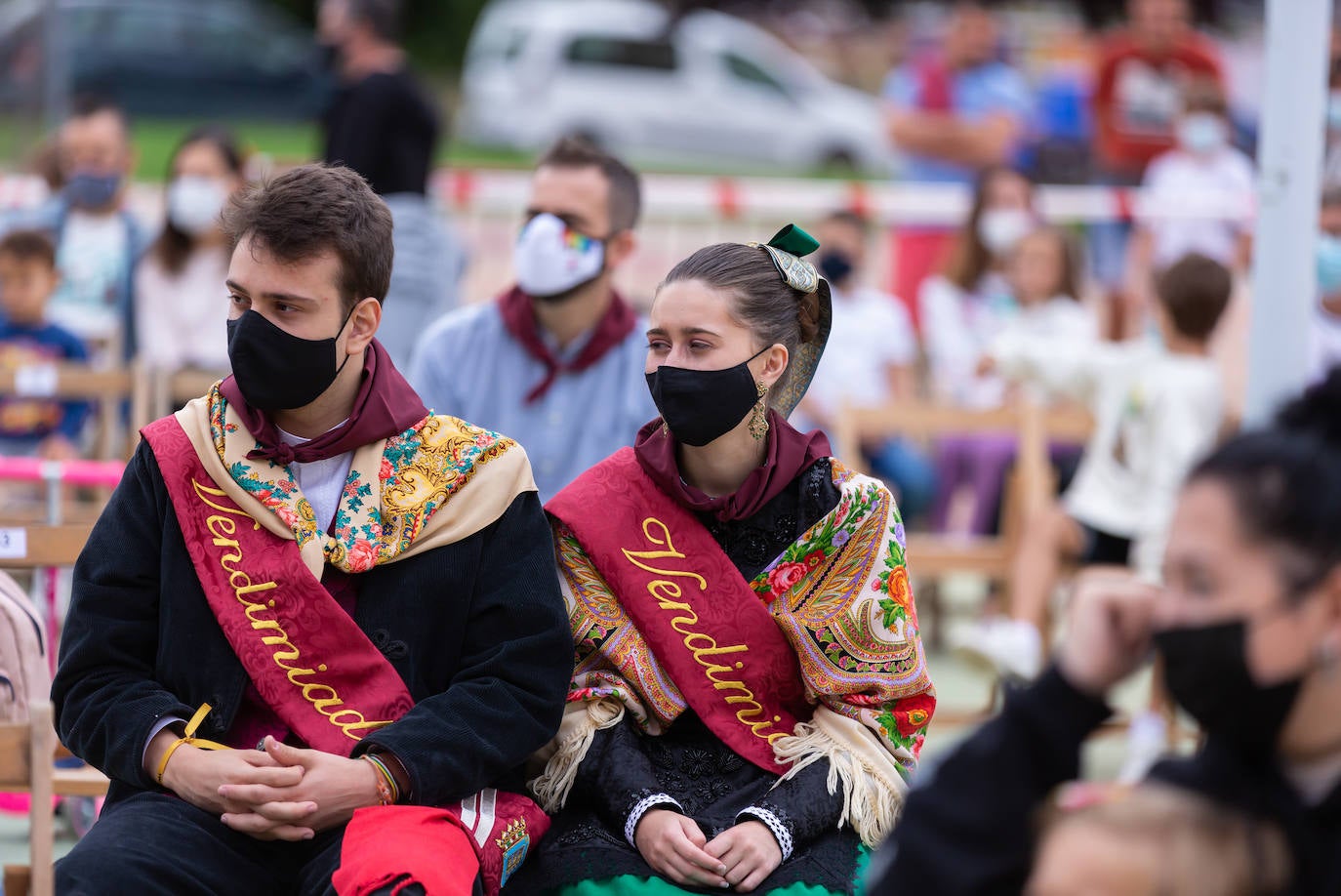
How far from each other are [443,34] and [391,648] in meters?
31.0

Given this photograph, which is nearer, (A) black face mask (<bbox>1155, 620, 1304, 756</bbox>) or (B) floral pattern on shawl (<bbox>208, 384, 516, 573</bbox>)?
(A) black face mask (<bbox>1155, 620, 1304, 756</bbox>)

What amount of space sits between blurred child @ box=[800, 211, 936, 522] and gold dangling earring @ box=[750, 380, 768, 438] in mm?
4211

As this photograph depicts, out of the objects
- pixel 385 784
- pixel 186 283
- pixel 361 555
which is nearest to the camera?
pixel 385 784

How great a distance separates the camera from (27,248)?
21.4 ft

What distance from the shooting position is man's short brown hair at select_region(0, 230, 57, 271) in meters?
6.51

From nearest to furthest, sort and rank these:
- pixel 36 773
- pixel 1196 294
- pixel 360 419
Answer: pixel 36 773
pixel 360 419
pixel 1196 294

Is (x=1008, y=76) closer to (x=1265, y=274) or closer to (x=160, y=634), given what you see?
(x=1265, y=274)

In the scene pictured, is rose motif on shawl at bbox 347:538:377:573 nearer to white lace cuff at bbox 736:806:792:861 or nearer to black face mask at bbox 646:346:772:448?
black face mask at bbox 646:346:772:448

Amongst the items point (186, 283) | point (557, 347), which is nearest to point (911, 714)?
point (557, 347)

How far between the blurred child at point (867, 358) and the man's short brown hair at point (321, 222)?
15.0ft

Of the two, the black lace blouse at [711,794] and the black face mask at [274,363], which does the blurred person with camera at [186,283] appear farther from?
Answer: the black lace blouse at [711,794]

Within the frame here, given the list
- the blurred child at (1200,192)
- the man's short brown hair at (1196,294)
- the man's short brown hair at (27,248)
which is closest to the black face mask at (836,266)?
the man's short brown hair at (1196,294)

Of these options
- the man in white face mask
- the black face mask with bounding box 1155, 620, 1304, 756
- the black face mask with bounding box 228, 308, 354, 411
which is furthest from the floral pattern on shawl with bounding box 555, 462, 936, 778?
the man in white face mask

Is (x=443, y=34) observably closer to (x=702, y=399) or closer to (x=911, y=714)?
(x=702, y=399)
